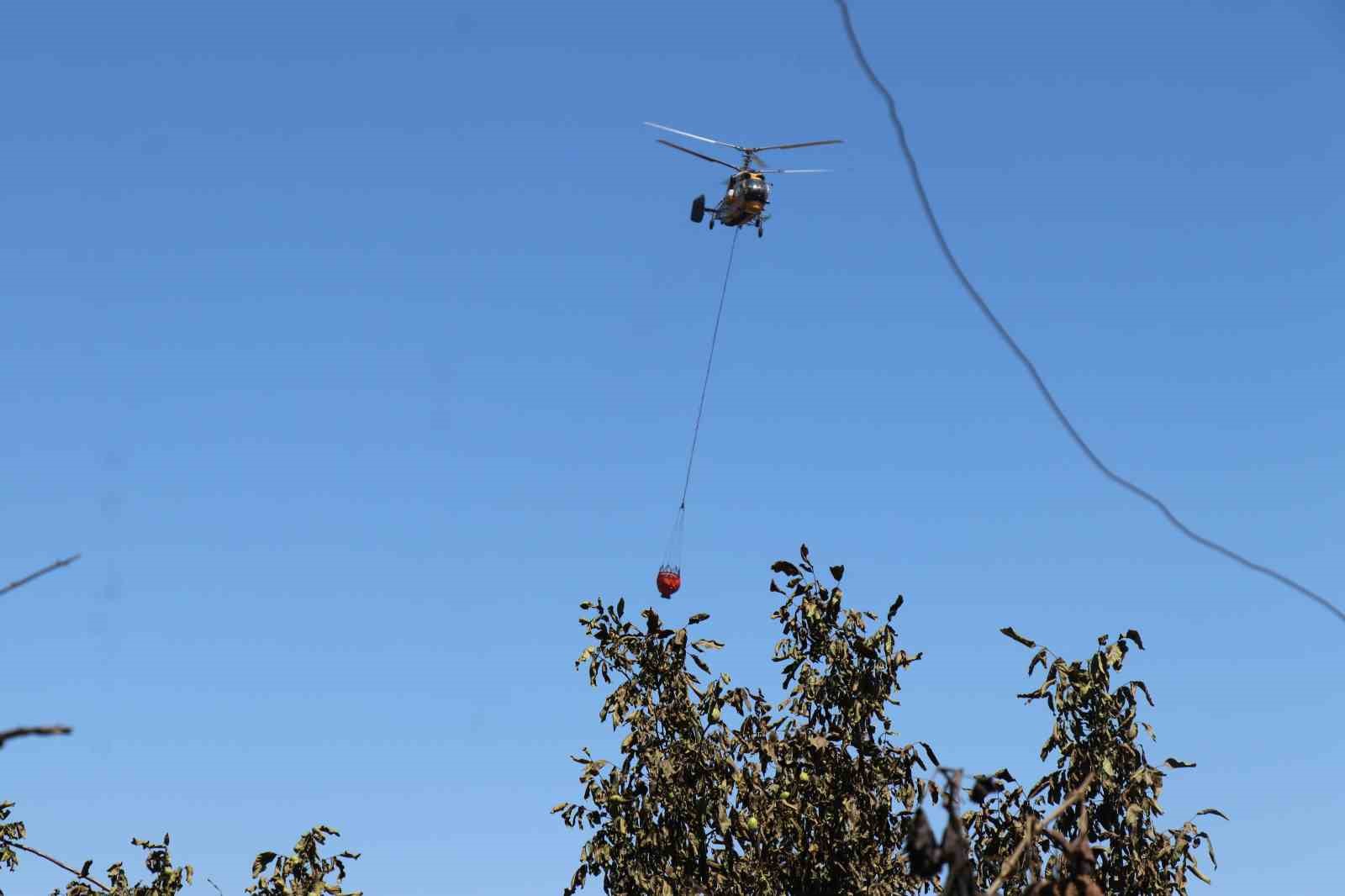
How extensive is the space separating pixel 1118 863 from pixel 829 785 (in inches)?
143

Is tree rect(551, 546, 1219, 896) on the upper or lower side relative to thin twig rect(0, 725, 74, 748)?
upper

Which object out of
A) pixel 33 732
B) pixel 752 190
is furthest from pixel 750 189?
pixel 33 732

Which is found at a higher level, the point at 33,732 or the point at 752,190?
the point at 752,190

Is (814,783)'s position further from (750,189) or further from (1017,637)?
(750,189)

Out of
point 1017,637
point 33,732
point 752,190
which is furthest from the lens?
point 752,190

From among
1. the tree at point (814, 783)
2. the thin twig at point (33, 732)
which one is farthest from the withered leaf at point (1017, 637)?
the thin twig at point (33, 732)

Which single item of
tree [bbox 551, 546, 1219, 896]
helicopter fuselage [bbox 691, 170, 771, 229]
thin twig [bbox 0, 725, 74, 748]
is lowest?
thin twig [bbox 0, 725, 74, 748]

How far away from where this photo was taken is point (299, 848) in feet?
68.3

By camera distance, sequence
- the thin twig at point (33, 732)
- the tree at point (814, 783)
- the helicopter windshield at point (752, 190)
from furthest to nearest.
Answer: the helicopter windshield at point (752, 190) < the tree at point (814, 783) < the thin twig at point (33, 732)

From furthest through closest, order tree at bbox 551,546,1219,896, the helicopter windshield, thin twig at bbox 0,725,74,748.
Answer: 1. the helicopter windshield
2. tree at bbox 551,546,1219,896
3. thin twig at bbox 0,725,74,748

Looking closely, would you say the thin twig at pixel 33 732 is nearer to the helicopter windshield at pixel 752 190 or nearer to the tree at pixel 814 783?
the tree at pixel 814 783

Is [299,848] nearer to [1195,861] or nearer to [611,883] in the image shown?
[611,883]

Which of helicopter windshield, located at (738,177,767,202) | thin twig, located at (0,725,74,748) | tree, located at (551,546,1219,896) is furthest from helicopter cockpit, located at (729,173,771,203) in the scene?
thin twig, located at (0,725,74,748)

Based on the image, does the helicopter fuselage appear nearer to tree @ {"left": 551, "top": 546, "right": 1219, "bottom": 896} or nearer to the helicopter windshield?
the helicopter windshield
